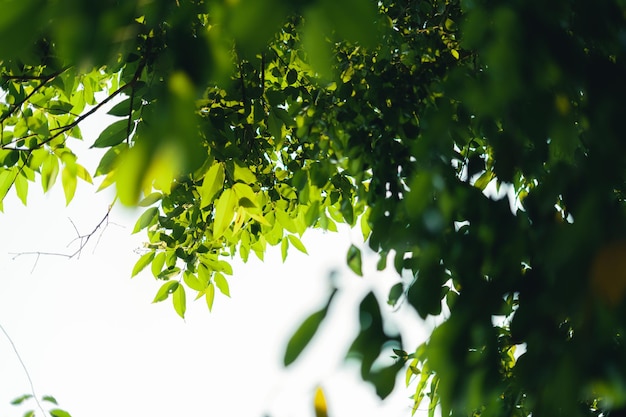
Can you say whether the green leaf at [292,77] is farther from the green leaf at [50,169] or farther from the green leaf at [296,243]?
the green leaf at [50,169]

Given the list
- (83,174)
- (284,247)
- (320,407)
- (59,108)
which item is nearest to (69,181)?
(83,174)

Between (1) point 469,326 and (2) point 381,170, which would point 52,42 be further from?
(1) point 469,326

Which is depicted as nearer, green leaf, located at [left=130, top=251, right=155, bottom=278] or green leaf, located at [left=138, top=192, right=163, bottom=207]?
green leaf, located at [left=138, top=192, right=163, bottom=207]

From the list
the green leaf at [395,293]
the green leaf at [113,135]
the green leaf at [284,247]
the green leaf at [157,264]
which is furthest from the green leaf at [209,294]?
the green leaf at [395,293]

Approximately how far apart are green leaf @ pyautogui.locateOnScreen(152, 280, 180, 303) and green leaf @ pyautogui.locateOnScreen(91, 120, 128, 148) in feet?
2.72

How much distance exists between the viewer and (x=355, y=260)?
0.85m

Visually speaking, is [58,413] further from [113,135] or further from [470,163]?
[470,163]

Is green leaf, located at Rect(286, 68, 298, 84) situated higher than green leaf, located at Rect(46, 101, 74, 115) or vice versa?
green leaf, located at Rect(46, 101, 74, 115)

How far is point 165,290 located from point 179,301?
0.08 metres

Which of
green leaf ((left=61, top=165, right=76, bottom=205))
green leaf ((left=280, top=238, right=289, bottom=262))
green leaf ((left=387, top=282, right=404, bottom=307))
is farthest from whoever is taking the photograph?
green leaf ((left=280, top=238, right=289, bottom=262))

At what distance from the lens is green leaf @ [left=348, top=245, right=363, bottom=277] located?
0.82m

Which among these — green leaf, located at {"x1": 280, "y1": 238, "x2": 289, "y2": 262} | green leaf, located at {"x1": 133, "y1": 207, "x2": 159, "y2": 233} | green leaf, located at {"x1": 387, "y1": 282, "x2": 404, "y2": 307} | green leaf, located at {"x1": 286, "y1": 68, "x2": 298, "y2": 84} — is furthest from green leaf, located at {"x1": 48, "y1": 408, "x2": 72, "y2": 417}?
green leaf, located at {"x1": 286, "y1": 68, "x2": 298, "y2": 84}

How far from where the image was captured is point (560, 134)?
72cm

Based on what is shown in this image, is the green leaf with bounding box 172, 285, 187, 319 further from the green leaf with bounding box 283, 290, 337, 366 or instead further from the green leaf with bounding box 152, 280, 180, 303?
the green leaf with bounding box 283, 290, 337, 366
